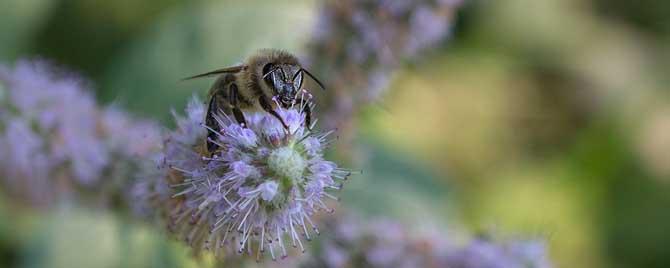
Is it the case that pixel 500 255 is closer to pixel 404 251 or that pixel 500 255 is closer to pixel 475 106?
pixel 404 251

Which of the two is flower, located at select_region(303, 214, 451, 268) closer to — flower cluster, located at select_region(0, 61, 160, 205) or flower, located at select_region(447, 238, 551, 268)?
flower, located at select_region(447, 238, 551, 268)

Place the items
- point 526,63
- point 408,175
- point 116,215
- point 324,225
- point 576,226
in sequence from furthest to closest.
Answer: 1. point 526,63
2. point 576,226
3. point 408,175
4. point 116,215
5. point 324,225

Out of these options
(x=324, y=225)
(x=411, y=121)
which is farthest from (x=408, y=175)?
(x=324, y=225)

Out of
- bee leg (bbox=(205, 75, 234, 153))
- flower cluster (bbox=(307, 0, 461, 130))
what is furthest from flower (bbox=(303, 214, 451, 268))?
bee leg (bbox=(205, 75, 234, 153))

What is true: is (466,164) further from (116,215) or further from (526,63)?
(116,215)

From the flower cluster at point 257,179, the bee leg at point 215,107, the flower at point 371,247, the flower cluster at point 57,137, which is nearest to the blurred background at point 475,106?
the flower cluster at point 57,137

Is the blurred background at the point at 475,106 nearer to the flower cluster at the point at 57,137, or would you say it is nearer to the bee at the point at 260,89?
the flower cluster at the point at 57,137

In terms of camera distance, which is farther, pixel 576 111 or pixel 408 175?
pixel 576 111

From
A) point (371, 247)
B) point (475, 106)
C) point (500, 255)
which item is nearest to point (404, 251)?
point (371, 247)
